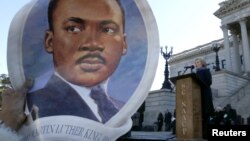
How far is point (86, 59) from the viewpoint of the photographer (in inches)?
195

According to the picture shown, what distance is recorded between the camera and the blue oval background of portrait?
4.79 metres

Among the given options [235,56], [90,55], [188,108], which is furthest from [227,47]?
[90,55]

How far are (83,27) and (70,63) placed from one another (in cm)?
57

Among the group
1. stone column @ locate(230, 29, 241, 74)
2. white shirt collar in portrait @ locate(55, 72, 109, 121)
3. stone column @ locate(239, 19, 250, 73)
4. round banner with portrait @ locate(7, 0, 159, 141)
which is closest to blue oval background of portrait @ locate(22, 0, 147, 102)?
round banner with portrait @ locate(7, 0, 159, 141)

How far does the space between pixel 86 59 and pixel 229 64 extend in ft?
134

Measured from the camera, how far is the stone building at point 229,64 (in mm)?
24859

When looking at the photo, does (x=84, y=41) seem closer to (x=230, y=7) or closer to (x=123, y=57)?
(x=123, y=57)

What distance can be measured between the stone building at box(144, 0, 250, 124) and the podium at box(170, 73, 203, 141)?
5.57 m

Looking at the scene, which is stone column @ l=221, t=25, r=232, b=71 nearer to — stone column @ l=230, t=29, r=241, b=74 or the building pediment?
stone column @ l=230, t=29, r=241, b=74

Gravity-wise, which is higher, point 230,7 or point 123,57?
point 230,7

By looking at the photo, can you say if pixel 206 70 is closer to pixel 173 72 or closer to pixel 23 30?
pixel 23 30

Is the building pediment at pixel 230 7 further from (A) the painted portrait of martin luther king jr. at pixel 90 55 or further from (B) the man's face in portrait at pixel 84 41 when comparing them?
(B) the man's face in portrait at pixel 84 41

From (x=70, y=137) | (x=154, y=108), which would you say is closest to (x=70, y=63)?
(x=70, y=137)

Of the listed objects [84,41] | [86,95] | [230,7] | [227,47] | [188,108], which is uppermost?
[230,7]
